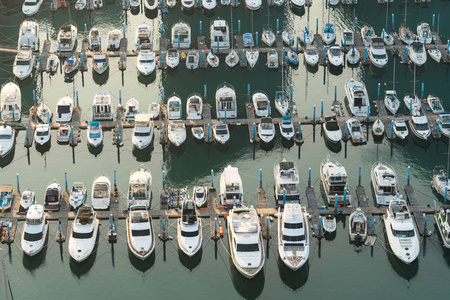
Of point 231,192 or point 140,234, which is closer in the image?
point 140,234

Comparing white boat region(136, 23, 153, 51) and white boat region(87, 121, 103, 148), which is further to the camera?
white boat region(136, 23, 153, 51)

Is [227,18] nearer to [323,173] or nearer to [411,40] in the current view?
[411,40]

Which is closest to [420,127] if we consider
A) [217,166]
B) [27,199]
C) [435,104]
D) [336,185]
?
[435,104]

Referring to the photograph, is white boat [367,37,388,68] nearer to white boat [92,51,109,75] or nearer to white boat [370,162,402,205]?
white boat [370,162,402,205]

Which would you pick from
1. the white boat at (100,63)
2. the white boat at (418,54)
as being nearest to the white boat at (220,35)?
the white boat at (100,63)

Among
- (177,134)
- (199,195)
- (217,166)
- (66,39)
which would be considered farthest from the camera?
(66,39)

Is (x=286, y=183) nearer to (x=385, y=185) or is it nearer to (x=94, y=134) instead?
(x=385, y=185)

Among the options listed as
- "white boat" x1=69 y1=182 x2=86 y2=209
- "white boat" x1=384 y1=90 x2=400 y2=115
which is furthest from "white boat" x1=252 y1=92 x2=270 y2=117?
"white boat" x1=69 y1=182 x2=86 y2=209
